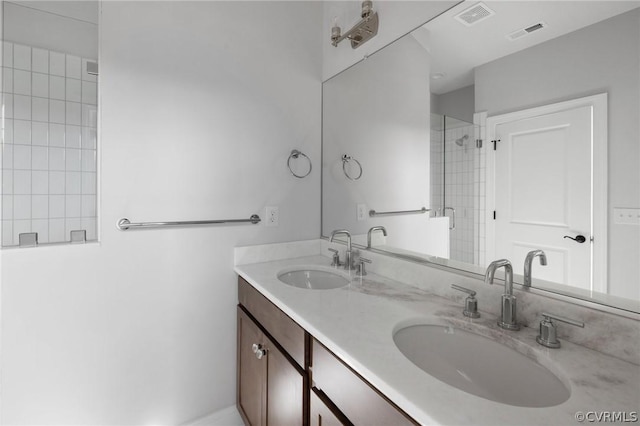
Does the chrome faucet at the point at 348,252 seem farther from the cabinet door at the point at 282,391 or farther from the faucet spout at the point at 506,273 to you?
the faucet spout at the point at 506,273

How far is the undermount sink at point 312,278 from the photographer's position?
1599mm

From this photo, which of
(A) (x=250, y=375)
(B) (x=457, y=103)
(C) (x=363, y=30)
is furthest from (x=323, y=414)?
(C) (x=363, y=30)

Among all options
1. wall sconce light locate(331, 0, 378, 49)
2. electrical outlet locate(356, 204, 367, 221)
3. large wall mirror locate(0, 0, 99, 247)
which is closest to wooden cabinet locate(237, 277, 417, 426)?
electrical outlet locate(356, 204, 367, 221)

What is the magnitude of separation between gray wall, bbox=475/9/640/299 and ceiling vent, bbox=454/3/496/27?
0.26m

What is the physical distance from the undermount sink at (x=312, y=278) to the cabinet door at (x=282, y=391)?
41cm

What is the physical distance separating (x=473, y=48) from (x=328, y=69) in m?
0.99

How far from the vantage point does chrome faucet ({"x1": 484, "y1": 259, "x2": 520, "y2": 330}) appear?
899 mm

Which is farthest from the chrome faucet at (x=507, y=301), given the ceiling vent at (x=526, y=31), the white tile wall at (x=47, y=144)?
the white tile wall at (x=47, y=144)

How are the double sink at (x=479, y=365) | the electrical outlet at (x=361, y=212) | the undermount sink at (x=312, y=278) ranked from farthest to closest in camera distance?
1. the electrical outlet at (x=361, y=212)
2. the undermount sink at (x=312, y=278)
3. the double sink at (x=479, y=365)

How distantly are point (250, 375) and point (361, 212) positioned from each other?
3.31ft

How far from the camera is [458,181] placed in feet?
3.93

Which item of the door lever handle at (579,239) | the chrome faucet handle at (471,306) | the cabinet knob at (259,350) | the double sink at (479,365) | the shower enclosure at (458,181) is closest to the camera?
the double sink at (479,365)

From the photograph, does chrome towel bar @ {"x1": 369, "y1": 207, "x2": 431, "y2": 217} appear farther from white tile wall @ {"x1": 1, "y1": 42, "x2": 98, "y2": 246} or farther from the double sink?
white tile wall @ {"x1": 1, "y1": 42, "x2": 98, "y2": 246}

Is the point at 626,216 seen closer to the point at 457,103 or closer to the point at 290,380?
the point at 457,103
